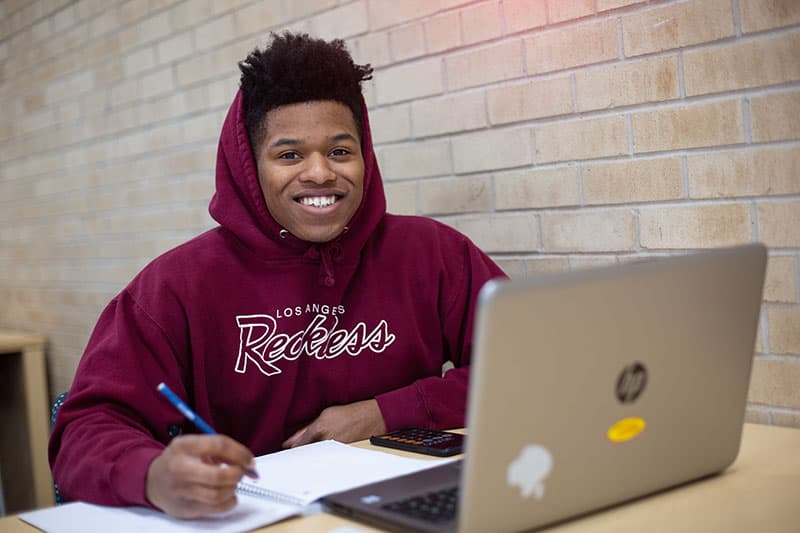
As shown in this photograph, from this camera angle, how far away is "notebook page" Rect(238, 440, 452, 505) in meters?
1.25

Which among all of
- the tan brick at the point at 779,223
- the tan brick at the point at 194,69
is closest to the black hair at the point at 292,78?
the tan brick at the point at 779,223

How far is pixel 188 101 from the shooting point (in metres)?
3.06

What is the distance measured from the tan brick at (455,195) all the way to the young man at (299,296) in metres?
0.28

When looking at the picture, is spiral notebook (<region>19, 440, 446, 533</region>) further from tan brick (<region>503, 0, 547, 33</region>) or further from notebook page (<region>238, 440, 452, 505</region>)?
tan brick (<region>503, 0, 547, 33</region>)

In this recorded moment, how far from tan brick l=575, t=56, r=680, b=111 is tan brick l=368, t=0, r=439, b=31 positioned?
1.58ft

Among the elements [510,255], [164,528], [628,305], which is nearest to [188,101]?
[510,255]

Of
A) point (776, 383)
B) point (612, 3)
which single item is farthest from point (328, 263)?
point (776, 383)

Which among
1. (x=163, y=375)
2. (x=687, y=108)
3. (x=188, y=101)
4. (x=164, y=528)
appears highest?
(x=188, y=101)

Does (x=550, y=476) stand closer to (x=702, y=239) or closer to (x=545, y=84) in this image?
(x=702, y=239)

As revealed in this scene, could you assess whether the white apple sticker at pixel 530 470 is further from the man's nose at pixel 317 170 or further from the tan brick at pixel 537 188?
the tan brick at pixel 537 188

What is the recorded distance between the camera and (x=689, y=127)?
175cm

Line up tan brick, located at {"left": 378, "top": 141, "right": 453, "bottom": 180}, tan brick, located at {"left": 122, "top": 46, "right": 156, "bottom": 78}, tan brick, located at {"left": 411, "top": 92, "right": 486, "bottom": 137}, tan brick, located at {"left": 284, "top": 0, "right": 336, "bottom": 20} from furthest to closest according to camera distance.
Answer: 1. tan brick, located at {"left": 122, "top": 46, "right": 156, "bottom": 78}
2. tan brick, located at {"left": 284, "top": 0, "right": 336, "bottom": 20}
3. tan brick, located at {"left": 378, "top": 141, "right": 453, "bottom": 180}
4. tan brick, located at {"left": 411, "top": 92, "right": 486, "bottom": 137}

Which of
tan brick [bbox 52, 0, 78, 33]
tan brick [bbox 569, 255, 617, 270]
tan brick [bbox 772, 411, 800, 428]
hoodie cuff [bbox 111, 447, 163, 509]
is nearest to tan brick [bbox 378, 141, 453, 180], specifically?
tan brick [bbox 569, 255, 617, 270]

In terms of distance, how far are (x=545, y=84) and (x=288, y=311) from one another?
721 mm
